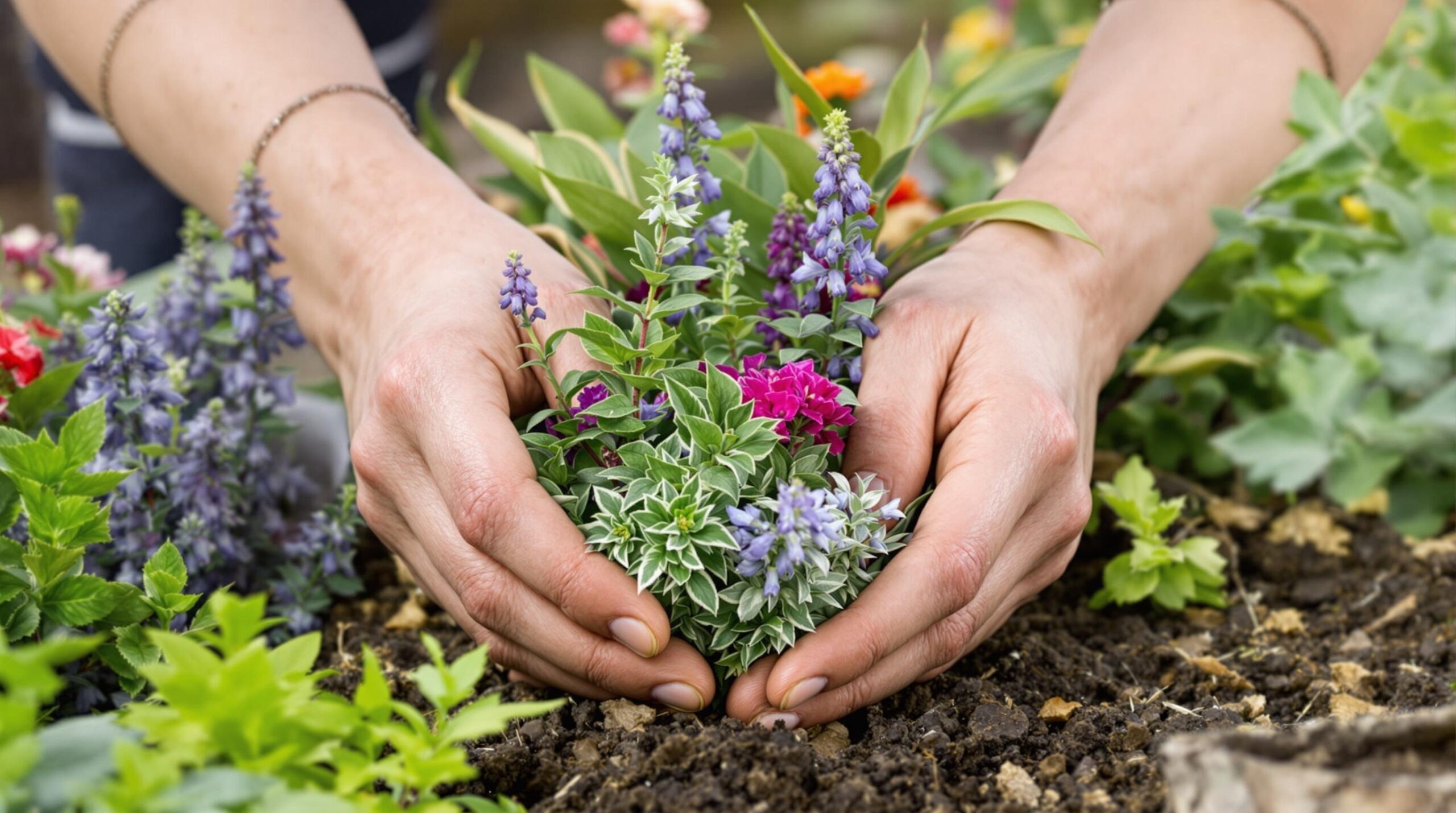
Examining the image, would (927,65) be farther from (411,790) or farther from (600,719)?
(411,790)

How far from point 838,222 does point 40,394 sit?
3.30 feet

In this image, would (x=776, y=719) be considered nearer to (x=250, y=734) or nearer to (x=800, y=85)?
(x=250, y=734)

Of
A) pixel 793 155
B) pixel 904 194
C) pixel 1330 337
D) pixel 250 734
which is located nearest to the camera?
pixel 250 734

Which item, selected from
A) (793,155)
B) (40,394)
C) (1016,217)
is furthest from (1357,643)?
(40,394)

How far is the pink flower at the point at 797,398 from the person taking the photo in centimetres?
113

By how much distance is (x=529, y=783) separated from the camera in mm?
1113

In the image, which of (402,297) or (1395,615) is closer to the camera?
(402,297)

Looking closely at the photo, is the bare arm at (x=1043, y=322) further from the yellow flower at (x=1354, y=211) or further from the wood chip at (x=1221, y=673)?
the yellow flower at (x=1354, y=211)

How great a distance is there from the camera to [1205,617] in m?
1.69

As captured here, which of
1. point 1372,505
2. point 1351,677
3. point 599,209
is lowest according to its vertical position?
point 1372,505

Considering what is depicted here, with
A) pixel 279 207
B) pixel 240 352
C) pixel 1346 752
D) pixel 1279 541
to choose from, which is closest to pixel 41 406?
pixel 240 352

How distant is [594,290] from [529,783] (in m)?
0.50

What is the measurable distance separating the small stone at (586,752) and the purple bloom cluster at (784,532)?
0.25 meters

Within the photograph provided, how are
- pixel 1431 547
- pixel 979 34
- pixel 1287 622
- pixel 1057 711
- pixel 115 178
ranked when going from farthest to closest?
1. pixel 979 34
2. pixel 115 178
3. pixel 1431 547
4. pixel 1287 622
5. pixel 1057 711
